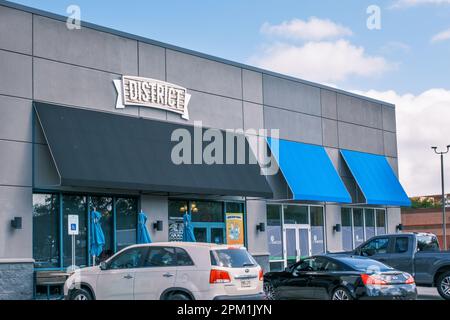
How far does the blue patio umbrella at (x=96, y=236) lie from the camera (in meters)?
20.9

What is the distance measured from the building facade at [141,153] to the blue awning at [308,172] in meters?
0.06

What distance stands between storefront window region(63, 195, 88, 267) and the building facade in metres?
0.04

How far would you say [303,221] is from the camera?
100.0 ft

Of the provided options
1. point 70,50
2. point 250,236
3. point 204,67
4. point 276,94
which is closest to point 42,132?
point 70,50

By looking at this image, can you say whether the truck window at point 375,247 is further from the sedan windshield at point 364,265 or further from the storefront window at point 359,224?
the storefront window at point 359,224

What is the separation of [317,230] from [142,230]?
11.3m

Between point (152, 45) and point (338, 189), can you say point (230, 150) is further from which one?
point (338, 189)

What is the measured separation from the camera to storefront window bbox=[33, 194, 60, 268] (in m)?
20.8

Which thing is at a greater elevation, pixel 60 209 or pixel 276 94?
pixel 276 94

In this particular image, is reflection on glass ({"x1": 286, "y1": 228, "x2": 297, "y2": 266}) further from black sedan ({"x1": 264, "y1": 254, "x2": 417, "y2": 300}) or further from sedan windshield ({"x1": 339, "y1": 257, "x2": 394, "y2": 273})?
sedan windshield ({"x1": 339, "y1": 257, "x2": 394, "y2": 273})

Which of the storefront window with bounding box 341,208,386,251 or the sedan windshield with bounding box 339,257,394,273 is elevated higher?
the storefront window with bounding box 341,208,386,251

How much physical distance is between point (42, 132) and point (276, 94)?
11954 mm

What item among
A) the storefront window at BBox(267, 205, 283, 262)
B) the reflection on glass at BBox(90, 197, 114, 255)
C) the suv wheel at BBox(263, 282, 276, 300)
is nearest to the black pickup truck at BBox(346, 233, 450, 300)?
the suv wheel at BBox(263, 282, 276, 300)

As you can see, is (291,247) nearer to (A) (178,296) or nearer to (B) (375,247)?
(B) (375,247)
